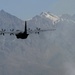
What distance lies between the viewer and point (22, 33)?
197 metres
